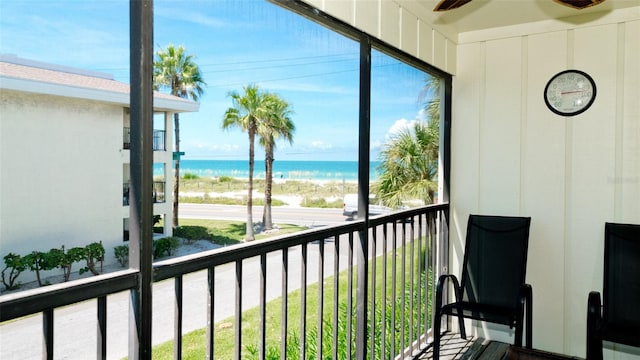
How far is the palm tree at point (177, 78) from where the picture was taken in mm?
1501

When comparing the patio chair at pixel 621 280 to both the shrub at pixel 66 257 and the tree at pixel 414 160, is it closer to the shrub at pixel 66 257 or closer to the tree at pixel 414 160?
the tree at pixel 414 160

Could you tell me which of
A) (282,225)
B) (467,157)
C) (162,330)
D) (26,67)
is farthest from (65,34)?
(467,157)

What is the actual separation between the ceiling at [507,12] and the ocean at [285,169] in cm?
133

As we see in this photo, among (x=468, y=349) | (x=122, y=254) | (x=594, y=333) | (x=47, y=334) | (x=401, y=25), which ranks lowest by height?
(x=468, y=349)

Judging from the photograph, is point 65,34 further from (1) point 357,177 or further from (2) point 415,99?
(2) point 415,99

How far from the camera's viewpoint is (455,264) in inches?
163

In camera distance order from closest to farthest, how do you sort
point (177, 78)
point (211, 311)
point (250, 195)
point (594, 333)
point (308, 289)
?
1. point (177, 78)
2. point (211, 311)
3. point (250, 195)
4. point (308, 289)
5. point (594, 333)

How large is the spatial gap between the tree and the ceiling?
548 mm

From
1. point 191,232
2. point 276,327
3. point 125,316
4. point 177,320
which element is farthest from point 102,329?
point 276,327

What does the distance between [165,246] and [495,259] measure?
2887 mm

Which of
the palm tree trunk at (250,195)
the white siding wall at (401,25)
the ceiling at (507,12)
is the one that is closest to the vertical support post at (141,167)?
the palm tree trunk at (250,195)

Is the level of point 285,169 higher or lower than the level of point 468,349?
higher

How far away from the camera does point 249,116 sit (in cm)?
199

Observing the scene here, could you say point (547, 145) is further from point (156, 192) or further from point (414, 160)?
point (156, 192)
